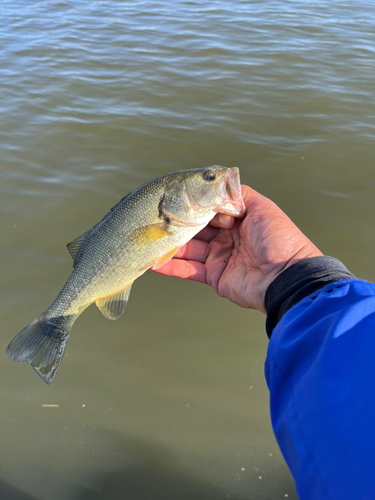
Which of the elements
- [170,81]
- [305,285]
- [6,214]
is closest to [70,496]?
[305,285]

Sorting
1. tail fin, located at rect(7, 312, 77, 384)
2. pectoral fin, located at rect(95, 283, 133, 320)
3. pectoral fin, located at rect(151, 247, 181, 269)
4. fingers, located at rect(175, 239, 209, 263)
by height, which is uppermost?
pectoral fin, located at rect(151, 247, 181, 269)

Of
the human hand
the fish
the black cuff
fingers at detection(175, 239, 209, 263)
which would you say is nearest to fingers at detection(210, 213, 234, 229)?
the human hand

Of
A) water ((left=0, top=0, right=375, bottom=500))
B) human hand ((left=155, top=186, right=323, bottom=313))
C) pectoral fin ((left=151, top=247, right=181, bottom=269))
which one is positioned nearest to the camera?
human hand ((left=155, top=186, right=323, bottom=313))

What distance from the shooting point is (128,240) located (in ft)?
9.87

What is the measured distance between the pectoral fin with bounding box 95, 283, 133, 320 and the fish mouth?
1.16 metres

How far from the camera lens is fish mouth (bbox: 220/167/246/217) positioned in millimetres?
3016

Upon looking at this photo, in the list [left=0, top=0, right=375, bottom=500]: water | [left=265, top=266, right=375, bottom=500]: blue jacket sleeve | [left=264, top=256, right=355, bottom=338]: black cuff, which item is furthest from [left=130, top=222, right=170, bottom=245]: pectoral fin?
[left=265, top=266, right=375, bottom=500]: blue jacket sleeve

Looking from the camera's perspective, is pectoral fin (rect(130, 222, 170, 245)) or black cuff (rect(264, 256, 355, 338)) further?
pectoral fin (rect(130, 222, 170, 245))

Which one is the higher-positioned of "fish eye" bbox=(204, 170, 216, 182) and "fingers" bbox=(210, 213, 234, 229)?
"fish eye" bbox=(204, 170, 216, 182)

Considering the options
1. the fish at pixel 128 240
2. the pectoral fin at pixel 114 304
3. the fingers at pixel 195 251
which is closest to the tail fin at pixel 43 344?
the fish at pixel 128 240

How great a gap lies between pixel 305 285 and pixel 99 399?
2.20 metres

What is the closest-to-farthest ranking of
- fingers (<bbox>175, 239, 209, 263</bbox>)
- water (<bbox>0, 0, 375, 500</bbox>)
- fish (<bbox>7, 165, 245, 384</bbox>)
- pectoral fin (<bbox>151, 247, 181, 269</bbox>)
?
water (<bbox>0, 0, 375, 500</bbox>)
fish (<bbox>7, 165, 245, 384</bbox>)
pectoral fin (<bbox>151, 247, 181, 269</bbox>)
fingers (<bbox>175, 239, 209, 263</bbox>)

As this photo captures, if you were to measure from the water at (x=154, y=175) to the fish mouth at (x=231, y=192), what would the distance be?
1376mm

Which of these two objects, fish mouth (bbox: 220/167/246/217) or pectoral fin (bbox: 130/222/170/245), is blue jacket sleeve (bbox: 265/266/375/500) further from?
pectoral fin (bbox: 130/222/170/245)
